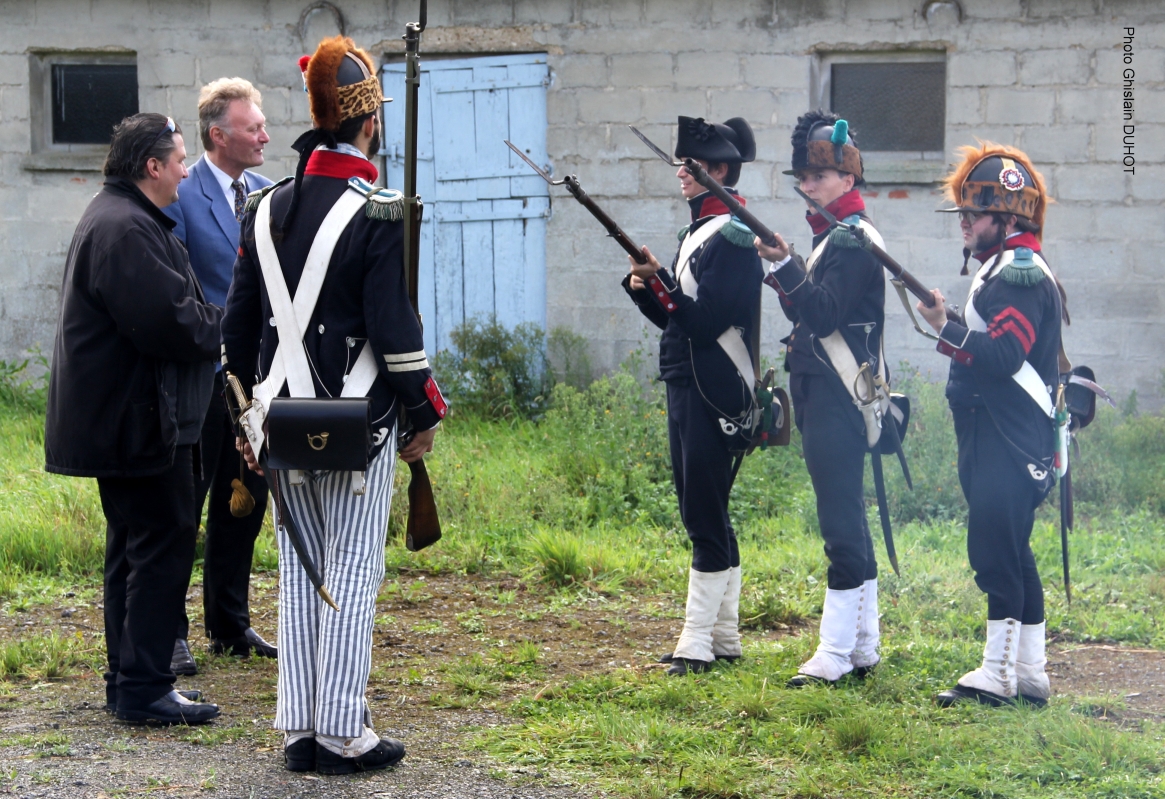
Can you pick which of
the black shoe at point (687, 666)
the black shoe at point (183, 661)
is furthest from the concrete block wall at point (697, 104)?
the black shoe at point (183, 661)

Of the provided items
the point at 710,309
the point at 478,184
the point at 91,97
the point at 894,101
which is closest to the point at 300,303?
the point at 710,309

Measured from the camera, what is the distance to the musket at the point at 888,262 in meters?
4.64

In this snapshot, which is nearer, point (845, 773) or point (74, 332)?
point (845, 773)

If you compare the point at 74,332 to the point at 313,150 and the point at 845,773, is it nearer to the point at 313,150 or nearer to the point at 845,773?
the point at 313,150

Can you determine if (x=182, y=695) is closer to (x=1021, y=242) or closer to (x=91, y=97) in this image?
(x=1021, y=242)

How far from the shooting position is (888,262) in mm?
4648

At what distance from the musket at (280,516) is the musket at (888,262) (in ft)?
6.99

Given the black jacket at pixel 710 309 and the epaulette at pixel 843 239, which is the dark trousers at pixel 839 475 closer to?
the black jacket at pixel 710 309

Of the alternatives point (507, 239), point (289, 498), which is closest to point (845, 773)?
point (289, 498)

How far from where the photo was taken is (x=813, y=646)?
519 centimetres

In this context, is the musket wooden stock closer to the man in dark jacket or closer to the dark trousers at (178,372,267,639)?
the man in dark jacket

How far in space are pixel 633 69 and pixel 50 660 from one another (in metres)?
6.01

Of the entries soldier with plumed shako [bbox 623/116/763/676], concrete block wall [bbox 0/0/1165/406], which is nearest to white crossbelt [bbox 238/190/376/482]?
soldier with plumed shako [bbox 623/116/763/676]

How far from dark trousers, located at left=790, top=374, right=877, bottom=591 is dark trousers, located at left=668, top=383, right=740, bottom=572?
1.13ft
